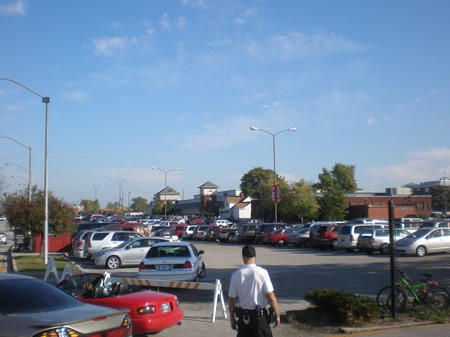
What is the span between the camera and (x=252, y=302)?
5.39m

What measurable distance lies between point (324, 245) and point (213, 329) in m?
23.0

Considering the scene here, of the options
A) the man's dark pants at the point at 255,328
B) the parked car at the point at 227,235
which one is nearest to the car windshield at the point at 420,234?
the man's dark pants at the point at 255,328

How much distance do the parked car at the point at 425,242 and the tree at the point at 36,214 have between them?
18711 mm

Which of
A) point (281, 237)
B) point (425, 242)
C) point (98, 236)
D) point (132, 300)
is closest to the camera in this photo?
point (132, 300)

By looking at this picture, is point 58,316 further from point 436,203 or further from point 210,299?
point 436,203

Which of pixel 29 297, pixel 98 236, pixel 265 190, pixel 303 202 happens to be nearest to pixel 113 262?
pixel 98 236

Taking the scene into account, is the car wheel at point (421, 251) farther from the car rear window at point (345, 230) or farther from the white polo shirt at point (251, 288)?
the white polo shirt at point (251, 288)

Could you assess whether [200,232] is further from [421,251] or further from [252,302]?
[252,302]

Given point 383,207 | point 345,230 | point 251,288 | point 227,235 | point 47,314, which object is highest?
point 383,207

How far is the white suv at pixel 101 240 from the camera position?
2447cm

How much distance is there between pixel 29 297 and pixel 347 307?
5.73 meters

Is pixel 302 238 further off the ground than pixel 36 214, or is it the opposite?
pixel 36 214

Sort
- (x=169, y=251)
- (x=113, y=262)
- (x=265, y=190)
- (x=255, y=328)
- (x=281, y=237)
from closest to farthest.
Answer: (x=255, y=328) → (x=169, y=251) → (x=113, y=262) → (x=281, y=237) → (x=265, y=190)

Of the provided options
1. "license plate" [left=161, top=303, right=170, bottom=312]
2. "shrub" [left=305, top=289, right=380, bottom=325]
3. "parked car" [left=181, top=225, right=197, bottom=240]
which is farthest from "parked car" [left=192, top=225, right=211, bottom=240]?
"license plate" [left=161, top=303, right=170, bottom=312]
